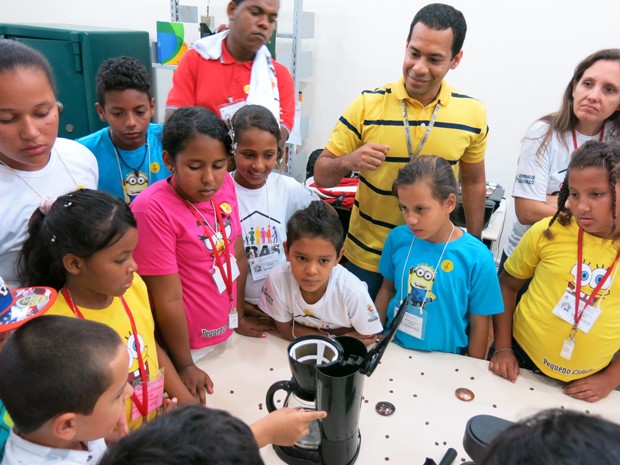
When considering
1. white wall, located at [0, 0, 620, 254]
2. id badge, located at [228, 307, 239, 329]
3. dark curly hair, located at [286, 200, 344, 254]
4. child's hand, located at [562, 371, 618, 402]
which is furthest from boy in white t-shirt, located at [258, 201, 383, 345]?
white wall, located at [0, 0, 620, 254]

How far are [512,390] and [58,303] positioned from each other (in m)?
1.16

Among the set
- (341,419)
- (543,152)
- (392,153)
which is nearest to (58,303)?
(341,419)

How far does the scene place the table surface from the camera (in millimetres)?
1031

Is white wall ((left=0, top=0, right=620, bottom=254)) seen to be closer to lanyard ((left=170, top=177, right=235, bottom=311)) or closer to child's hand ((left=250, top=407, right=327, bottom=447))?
lanyard ((left=170, top=177, right=235, bottom=311))

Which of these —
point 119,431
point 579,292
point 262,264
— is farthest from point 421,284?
point 119,431

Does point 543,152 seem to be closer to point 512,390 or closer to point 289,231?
point 512,390

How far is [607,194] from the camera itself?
4.00ft

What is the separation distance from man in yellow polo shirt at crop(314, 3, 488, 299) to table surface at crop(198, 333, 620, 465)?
52cm

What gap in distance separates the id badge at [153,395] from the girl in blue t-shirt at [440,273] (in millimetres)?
731

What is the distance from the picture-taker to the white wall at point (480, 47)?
123 inches

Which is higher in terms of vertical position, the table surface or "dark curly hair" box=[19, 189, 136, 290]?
"dark curly hair" box=[19, 189, 136, 290]

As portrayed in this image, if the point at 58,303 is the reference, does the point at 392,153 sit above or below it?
above

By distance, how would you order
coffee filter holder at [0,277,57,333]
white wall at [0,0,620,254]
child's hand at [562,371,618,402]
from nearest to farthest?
1. coffee filter holder at [0,277,57,333]
2. child's hand at [562,371,618,402]
3. white wall at [0,0,620,254]

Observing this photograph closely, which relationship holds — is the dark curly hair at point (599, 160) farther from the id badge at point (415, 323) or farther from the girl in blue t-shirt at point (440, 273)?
the id badge at point (415, 323)
